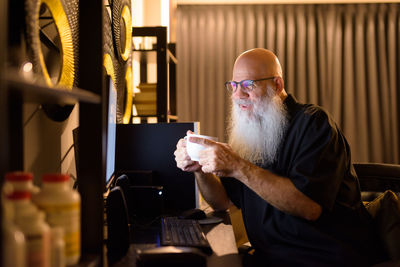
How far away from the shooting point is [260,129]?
5.37ft

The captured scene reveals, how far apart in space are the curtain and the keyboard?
263 centimetres

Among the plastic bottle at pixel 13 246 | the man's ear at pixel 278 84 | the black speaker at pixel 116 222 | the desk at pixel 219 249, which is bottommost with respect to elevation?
the desk at pixel 219 249

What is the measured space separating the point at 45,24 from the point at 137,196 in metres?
0.74

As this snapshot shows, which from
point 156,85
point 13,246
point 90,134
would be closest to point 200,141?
point 90,134

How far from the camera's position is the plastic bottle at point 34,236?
56 centimetres

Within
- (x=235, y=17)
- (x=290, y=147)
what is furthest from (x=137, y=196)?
(x=235, y=17)

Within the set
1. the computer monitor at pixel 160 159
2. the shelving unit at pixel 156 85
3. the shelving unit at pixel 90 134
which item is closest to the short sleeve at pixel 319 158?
the computer monitor at pixel 160 159

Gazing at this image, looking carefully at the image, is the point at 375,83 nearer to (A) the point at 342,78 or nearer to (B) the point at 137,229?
(A) the point at 342,78

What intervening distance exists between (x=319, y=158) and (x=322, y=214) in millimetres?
198

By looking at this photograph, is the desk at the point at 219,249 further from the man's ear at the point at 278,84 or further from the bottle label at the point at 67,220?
the man's ear at the point at 278,84

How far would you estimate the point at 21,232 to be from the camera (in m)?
0.56

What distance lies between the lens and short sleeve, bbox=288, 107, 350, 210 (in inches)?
47.3

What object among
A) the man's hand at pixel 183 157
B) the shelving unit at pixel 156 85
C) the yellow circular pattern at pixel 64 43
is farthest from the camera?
the shelving unit at pixel 156 85

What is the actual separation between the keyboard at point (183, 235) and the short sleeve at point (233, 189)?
1.19ft
